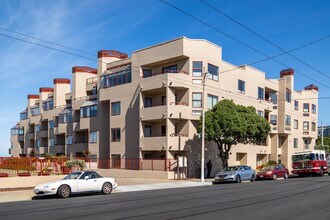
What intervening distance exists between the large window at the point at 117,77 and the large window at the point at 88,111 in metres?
4.29

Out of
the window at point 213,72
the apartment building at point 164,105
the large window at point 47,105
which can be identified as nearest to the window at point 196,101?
the apartment building at point 164,105

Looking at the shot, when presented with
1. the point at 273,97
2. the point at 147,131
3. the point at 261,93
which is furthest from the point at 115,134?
the point at 273,97

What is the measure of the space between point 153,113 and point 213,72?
7.86 m

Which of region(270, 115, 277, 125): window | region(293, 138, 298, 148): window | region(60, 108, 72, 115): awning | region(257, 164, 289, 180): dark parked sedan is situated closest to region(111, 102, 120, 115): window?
region(60, 108, 72, 115): awning

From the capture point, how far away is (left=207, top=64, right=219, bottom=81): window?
3812cm

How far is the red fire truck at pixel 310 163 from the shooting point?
3794 centimetres

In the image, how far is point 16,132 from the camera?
79.7 m

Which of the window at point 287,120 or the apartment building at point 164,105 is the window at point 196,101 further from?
the window at point 287,120

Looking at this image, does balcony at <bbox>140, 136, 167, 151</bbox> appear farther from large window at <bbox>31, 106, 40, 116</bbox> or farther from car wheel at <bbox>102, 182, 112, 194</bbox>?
large window at <bbox>31, 106, 40, 116</bbox>

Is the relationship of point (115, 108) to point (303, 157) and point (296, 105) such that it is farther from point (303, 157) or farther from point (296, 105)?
point (296, 105)

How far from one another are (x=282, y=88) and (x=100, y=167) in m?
28.9

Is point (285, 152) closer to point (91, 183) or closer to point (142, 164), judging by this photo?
point (142, 164)

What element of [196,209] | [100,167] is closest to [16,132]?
[100,167]

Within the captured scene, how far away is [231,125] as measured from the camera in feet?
107
